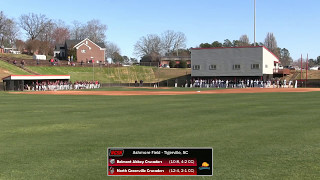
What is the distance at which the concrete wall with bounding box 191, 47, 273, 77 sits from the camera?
7506 cm

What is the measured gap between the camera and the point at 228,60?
77688 millimetres

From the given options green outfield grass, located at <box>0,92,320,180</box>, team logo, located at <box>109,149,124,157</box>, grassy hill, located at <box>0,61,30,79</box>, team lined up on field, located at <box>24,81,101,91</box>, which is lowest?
green outfield grass, located at <box>0,92,320,180</box>

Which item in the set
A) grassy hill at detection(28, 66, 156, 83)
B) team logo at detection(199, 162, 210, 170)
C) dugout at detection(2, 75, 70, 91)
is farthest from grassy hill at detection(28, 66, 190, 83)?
team logo at detection(199, 162, 210, 170)

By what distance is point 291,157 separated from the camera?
8.80 metres

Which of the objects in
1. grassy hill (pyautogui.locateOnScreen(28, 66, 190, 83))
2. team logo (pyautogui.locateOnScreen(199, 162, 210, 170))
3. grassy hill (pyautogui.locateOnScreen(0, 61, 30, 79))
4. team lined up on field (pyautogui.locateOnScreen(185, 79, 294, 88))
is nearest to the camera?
team logo (pyautogui.locateOnScreen(199, 162, 210, 170))

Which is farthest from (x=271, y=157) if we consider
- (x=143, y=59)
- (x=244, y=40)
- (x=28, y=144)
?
(x=244, y=40)

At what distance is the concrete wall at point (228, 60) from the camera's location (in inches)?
2955

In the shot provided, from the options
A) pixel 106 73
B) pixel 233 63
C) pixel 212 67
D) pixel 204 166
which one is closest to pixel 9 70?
pixel 106 73

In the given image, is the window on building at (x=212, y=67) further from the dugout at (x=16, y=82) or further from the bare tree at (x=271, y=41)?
the bare tree at (x=271, y=41)

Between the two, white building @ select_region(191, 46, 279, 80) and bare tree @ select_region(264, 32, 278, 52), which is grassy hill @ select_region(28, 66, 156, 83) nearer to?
white building @ select_region(191, 46, 279, 80)

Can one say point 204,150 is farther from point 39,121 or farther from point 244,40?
point 244,40

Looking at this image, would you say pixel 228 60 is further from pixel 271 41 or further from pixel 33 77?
pixel 271 41

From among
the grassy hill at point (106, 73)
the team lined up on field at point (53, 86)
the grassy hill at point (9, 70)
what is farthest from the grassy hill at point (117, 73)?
the team lined up on field at point (53, 86)

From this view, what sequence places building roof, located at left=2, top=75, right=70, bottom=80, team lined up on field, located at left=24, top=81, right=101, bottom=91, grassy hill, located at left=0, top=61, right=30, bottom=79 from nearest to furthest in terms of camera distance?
1. building roof, located at left=2, top=75, right=70, bottom=80
2. team lined up on field, located at left=24, top=81, right=101, bottom=91
3. grassy hill, located at left=0, top=61, right=30, bottom=79
